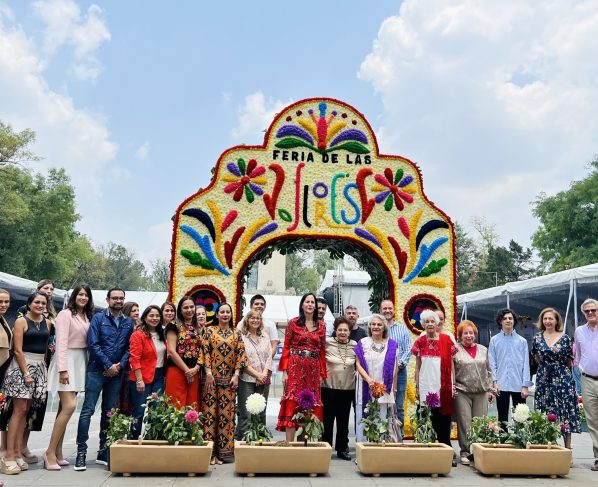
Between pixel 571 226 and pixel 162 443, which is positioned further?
pixel 571 226

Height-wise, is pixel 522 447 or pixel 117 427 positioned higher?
pixel 117 427

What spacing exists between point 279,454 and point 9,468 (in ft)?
6.49

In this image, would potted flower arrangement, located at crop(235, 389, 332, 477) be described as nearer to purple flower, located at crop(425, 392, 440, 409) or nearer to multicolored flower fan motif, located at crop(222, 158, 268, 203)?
purple flower, located at crop(425, 392, 440, 409)

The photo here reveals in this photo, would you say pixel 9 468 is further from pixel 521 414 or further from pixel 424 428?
pixel 521 414

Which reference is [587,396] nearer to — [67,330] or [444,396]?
[444,396]

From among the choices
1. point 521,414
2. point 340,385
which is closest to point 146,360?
point 340,385

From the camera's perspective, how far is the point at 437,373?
4664 mm

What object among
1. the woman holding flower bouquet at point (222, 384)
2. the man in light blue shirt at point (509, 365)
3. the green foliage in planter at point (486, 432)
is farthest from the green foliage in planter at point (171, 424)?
the man in light blue shirt at point (509, 365)

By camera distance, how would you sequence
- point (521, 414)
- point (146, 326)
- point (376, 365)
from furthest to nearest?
point (376, 365), point (146, 326), point (521, 414)

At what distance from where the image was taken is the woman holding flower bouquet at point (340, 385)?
4871 millimetres

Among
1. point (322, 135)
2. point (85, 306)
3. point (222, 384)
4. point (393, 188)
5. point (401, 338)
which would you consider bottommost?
point (222, 384)

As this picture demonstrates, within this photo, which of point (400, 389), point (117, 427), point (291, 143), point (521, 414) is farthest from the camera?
point (291, 143)

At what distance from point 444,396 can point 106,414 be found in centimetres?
279

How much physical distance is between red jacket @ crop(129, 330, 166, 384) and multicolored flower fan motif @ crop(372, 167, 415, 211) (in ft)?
10.6
